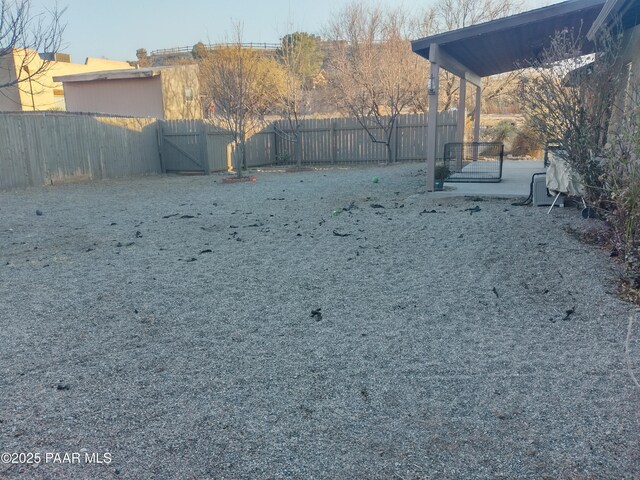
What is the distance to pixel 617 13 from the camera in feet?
19.6

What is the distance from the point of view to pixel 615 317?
338 centimetres

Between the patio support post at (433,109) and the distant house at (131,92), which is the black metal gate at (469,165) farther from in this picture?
the distant house at (131,92)

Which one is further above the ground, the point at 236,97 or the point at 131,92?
the point at 131,92

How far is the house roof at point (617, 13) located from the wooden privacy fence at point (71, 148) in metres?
12.5

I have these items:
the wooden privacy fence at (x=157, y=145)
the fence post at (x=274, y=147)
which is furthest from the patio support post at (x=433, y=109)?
the fence post at (x=274, y=147)

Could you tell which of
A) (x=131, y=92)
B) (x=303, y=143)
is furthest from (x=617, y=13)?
(x=131, y=92)

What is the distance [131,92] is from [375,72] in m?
11.4

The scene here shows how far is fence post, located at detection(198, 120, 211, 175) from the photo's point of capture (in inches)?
655

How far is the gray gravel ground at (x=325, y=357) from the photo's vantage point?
2.08 metres

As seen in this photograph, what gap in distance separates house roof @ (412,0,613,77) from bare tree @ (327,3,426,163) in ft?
23.7

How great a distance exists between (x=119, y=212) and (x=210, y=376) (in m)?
6.92

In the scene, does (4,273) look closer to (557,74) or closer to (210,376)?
(210,376)

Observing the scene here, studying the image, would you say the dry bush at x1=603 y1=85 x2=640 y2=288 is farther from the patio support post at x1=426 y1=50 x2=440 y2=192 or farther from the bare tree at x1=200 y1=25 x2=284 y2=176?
the bare tree at x1=200 y1=25 x2=284 y2=176

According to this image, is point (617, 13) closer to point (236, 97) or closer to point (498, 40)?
point (498, 40)
